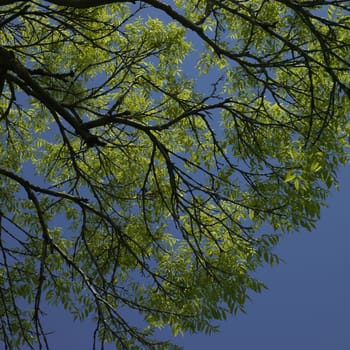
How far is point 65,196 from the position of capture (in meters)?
5.54

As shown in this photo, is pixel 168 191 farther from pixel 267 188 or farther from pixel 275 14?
pixel 275 14

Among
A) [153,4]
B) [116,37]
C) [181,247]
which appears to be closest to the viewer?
[153,4]

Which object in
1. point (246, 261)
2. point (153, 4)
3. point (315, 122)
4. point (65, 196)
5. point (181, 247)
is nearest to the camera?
point (153, 4)

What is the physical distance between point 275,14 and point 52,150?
3696 millimetres

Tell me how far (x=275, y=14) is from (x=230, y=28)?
727mm

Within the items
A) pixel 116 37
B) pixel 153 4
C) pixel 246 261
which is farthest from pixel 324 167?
pixel 116 37

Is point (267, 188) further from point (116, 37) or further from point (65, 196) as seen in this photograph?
point (116, 37)

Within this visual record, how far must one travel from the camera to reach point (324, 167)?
222 inches

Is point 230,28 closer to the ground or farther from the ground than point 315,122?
farther from the ground

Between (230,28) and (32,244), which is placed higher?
(230,28)

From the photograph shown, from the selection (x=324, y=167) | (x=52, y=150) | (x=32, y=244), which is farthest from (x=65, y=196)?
(x=52, y=150)

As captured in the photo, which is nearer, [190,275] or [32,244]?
[32,244]

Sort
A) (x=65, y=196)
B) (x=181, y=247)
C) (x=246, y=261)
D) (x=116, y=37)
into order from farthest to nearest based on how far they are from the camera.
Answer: (x=116, y=37) < (x=181, y=247) < (x=246, y=261) < (x=65, y=196)

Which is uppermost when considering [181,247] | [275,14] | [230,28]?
[230,28]
